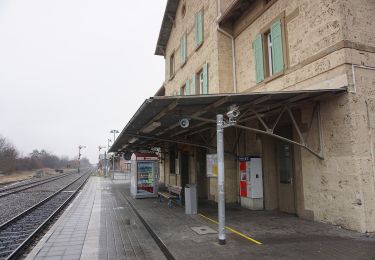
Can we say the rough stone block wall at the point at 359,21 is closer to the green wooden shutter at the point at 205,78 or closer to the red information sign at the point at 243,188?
the red information sign at the point at 243,188

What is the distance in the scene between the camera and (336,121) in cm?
764

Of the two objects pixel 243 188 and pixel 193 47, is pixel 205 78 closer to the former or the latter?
pixel 193 47

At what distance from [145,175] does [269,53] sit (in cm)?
843

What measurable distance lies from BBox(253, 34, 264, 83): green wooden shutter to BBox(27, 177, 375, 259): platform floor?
4.44 metres

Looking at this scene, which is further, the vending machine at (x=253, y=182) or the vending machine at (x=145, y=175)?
the vending machine at (x=145, y=175)

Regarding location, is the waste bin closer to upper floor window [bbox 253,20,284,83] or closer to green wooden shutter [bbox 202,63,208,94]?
upper floor window [bbox 253,20,284,83]

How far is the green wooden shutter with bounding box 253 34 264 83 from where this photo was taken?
10755 millimetres

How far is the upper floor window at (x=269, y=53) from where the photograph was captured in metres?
9.72

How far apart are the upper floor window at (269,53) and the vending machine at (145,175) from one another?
7223 mm

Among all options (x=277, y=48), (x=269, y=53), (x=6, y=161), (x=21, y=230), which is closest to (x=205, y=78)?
(x=269, y=53)

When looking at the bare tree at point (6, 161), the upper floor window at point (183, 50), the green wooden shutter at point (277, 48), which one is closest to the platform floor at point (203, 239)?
the green wooden shutter at point (277, 48)

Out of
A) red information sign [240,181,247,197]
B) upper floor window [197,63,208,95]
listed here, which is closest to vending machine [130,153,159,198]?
upper floor window [197,63,208,95]

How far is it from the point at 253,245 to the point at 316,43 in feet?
17.2

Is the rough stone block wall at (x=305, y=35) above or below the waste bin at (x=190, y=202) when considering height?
above
